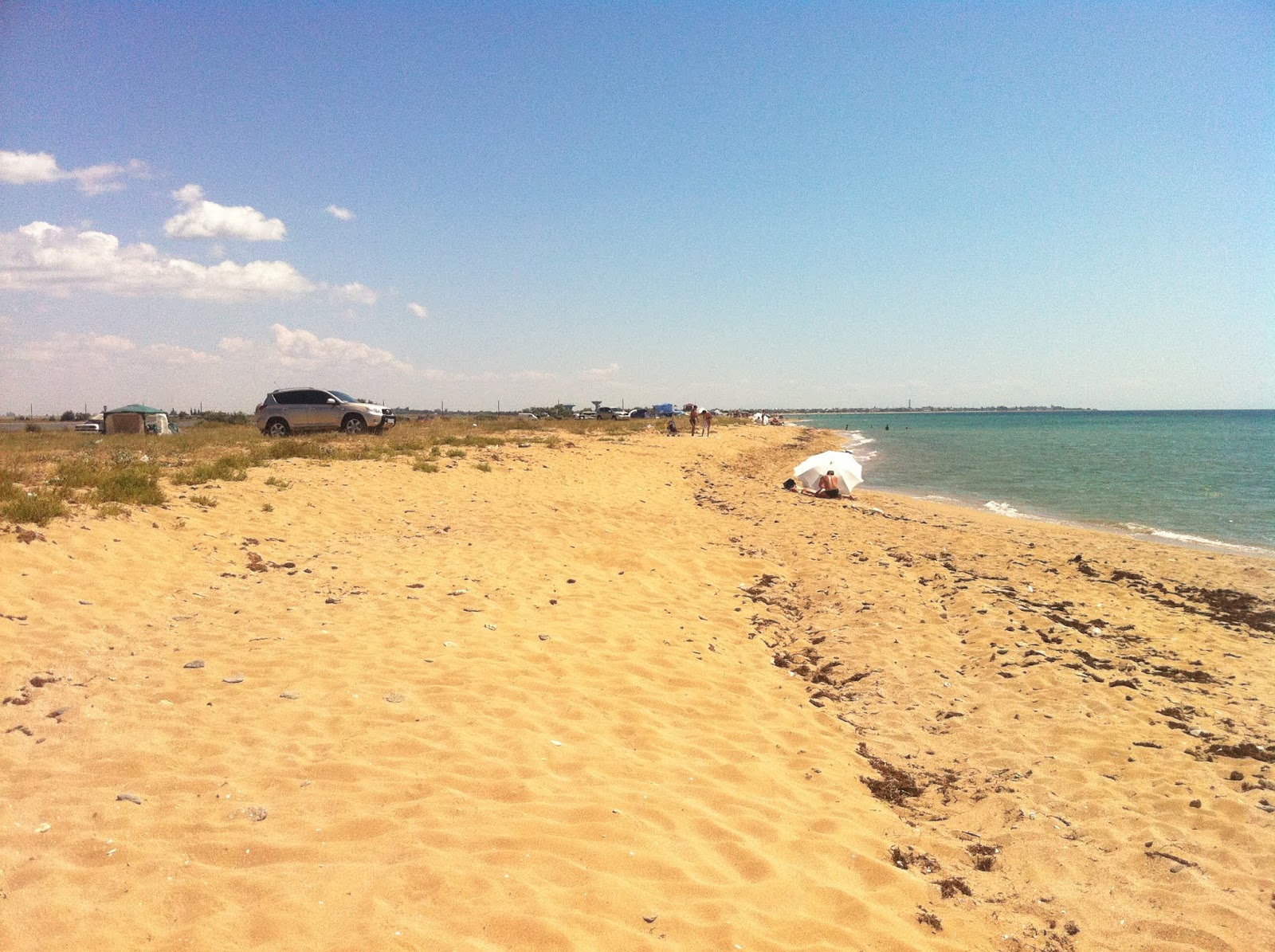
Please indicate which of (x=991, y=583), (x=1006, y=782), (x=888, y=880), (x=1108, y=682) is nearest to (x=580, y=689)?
(x=888, y=880)

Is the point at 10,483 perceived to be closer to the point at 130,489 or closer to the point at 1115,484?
the point at 130,489

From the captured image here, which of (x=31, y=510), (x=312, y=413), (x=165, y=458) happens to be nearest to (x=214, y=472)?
(x=165, y=458)

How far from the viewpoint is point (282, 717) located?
5.07 m

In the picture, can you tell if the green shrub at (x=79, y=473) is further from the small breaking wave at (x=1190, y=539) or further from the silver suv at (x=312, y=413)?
the small breaking wave at (x=1190, y=539)

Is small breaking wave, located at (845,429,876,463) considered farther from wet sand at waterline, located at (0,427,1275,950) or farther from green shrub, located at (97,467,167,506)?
green shrub, located at (97,467,167,506)

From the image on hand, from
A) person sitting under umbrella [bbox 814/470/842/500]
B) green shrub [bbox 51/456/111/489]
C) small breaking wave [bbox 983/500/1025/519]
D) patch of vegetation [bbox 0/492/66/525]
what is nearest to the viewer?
patch of vegetation [bbox 0/492/66/525]

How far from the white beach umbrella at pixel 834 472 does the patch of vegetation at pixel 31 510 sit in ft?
57.0

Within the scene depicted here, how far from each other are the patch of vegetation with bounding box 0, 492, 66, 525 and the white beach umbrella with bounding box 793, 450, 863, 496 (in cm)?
1736

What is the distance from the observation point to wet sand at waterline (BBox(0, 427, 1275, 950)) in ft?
10.9

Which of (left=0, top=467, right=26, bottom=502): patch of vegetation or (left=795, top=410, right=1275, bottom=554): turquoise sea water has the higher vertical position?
(left=0, top=467, right=26, bottom=502): patch of vegetation

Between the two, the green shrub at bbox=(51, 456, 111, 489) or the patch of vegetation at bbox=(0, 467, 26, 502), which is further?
the green shrub at bbox=(51, 456, 111, 489)

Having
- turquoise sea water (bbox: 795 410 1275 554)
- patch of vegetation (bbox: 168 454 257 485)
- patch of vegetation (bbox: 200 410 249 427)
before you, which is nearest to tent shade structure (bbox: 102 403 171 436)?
patch of vegetation (bbox: 200 410 249 427)

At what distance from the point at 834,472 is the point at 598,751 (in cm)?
1705

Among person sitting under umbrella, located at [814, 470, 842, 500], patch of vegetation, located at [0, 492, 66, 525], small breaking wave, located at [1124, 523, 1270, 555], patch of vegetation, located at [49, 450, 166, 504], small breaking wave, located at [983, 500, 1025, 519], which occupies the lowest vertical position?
small breaking wave, located at [1124, 523, 1270, 555]
